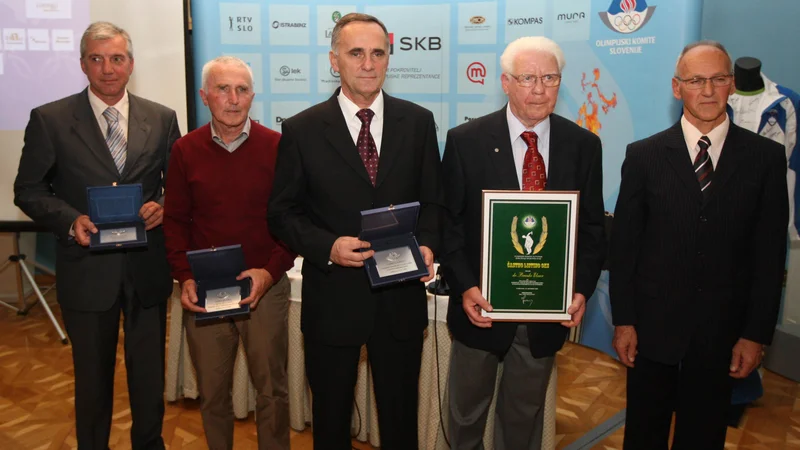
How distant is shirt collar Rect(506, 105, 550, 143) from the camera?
228cm

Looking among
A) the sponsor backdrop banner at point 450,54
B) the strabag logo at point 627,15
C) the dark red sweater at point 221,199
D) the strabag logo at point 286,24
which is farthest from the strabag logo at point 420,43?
the dark red sweater at point 221,199

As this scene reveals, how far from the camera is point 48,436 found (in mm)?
3506

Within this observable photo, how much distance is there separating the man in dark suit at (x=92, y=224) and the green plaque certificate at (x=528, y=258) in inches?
55.2

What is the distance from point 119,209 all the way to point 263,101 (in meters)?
3.02

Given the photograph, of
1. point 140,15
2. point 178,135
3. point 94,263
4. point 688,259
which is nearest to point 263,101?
point 140,15

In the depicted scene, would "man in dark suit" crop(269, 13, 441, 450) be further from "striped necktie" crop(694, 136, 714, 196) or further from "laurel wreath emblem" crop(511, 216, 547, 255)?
"striped necktie" crop(694, 136, 714, 196)

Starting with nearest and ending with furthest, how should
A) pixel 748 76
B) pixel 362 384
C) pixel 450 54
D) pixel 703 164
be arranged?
pixel 703 164 → pixel 362 384 → pixel 748 76 → pixel 450 54

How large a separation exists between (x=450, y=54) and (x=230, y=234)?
327 centimetres

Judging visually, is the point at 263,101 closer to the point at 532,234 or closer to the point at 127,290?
the point at 127,290

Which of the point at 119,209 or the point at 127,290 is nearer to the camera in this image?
the point at 119,209

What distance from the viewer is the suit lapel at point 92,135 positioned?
2.66m

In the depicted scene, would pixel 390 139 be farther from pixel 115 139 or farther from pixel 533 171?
pixel 115 139

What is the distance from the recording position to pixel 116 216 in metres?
2.54

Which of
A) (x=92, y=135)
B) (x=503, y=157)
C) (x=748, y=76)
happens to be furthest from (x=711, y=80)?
(x=92, y=135)
